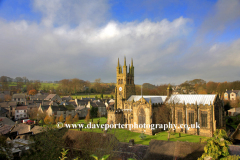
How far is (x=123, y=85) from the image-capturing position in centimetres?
4678

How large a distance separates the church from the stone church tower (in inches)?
51.0

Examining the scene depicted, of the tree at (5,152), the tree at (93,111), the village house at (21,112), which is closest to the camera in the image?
the tree at (5,152)

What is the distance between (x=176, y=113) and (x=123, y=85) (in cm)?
1693

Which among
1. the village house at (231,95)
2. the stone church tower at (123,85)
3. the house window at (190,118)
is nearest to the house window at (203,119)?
the house window at (190,118)

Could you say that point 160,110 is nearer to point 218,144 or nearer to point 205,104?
point 205,104

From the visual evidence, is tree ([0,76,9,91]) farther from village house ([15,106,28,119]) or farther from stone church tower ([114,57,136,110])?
stone church tower ([114,57,136,110])

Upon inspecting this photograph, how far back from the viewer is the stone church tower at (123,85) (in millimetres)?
46156

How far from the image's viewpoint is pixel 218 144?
11.4 m

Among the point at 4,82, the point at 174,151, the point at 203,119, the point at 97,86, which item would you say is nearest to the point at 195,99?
the point at 203,119

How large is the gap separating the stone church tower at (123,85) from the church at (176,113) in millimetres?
1295

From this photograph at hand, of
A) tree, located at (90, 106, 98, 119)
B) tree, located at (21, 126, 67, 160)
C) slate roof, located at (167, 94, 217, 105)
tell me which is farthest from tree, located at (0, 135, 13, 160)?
tree, located at (90, 106, 98, 119)

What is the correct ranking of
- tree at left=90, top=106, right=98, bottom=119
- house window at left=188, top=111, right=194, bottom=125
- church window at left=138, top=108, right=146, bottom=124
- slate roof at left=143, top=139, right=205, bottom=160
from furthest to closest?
tree at left=90, top=106, right=98, bottom=119 → church window at left=138, top=108, right=146, bottom=124 → house window at left=188, top=111, right=194, bottom=125 → slate roof at left=143, top=139, right=205, bottom=160

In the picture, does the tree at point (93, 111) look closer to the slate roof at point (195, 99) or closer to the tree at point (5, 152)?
the slate roof at point (195, 99)

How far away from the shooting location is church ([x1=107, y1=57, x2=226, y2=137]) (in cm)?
3362
